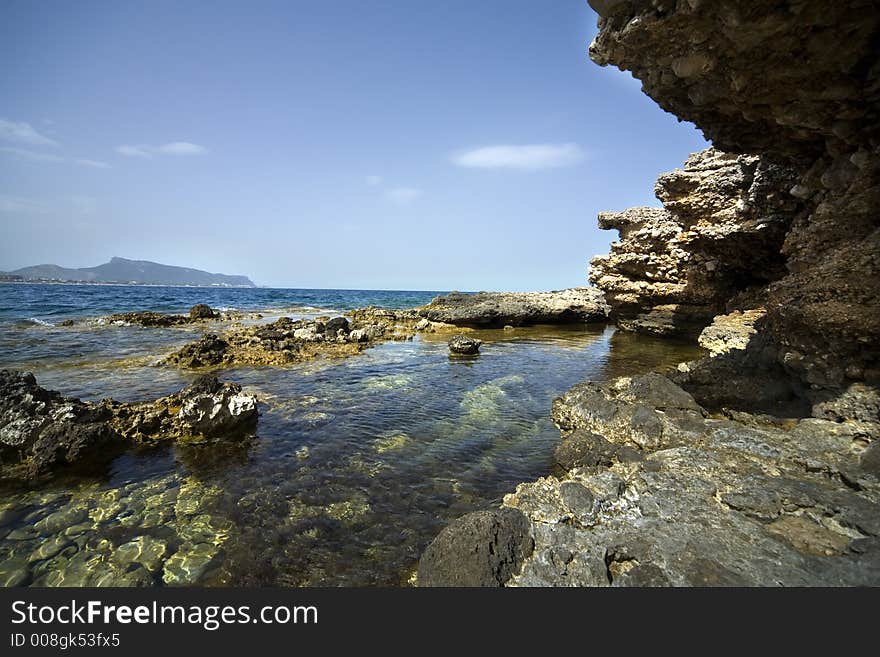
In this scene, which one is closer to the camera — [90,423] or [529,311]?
[90,423]

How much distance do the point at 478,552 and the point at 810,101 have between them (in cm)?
931

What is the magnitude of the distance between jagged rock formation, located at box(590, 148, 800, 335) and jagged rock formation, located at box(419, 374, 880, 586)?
34.9ft

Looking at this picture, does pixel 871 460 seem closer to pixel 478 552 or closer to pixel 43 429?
pixel 478 552

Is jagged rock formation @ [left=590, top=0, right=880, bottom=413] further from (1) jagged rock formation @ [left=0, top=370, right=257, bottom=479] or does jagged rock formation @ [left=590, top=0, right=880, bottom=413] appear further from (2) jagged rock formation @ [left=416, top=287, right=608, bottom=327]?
(2) jagged rock formation @ [left=416, top=287, right=608, bottom=327]

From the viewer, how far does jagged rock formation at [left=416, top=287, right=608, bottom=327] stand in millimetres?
30578

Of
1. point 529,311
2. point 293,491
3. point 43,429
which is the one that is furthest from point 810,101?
point 529,311

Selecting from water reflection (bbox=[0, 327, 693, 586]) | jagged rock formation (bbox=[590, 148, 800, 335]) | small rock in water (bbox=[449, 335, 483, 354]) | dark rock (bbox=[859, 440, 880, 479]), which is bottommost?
water reflection (bbox=[0, 327, 693, 586])

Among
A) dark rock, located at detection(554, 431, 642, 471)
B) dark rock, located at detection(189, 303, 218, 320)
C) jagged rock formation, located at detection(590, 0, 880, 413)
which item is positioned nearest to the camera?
jagged rock formation, located at detection(590, 0, 880, 413)

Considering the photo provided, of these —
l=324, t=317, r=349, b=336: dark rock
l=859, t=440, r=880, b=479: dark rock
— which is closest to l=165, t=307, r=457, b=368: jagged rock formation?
l=324, t=317, r=349, b=336: dark rock

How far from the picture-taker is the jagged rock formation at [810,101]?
5.46 meters

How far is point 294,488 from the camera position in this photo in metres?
6.01

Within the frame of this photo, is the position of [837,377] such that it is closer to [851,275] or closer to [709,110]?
[851,275]

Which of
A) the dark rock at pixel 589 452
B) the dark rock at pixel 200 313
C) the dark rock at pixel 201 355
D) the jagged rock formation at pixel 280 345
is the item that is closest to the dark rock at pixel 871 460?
the dark rock at pixel 589 452

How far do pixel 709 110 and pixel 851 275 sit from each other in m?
4.54
